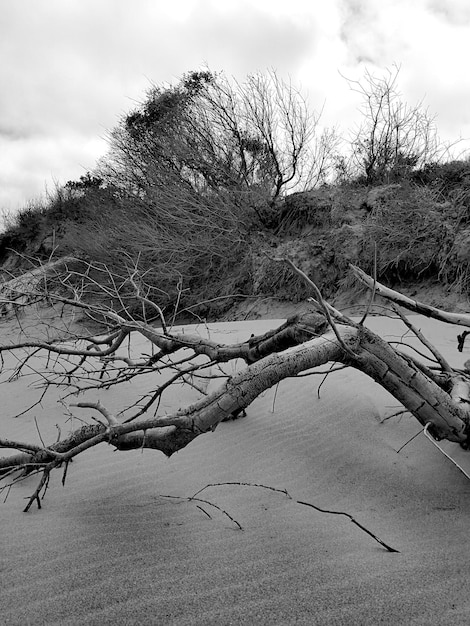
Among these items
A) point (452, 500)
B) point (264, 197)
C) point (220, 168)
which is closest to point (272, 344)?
point (452, 500)

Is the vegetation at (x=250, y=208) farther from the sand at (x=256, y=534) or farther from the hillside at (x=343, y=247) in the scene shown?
the sand at (x=256, y=534)

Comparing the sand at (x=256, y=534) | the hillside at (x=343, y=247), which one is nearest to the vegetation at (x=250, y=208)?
the hillside at (x=343, y=247)

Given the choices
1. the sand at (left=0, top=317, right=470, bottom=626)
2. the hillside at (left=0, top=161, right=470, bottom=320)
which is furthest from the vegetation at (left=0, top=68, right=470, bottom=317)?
the sand at (left=0, top=317, right=470, bottom=626)

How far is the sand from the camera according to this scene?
5.53 feet

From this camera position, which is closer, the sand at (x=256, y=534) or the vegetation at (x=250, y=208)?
the sand at (x=256, y=534)

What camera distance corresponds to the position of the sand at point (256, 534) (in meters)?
1.68

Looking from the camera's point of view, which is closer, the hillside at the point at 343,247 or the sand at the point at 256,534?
the sand at the point at 256,534

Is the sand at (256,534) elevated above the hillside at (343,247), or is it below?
below

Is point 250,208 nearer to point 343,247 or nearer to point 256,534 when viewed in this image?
point 343,247

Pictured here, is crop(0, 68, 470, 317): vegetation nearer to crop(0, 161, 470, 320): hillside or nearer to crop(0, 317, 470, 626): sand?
crop(0, 161, 470, 320): hillside

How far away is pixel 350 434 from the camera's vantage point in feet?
10.6

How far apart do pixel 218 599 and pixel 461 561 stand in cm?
100

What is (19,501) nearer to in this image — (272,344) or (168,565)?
(168,565)

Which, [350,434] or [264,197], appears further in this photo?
[264,197]
